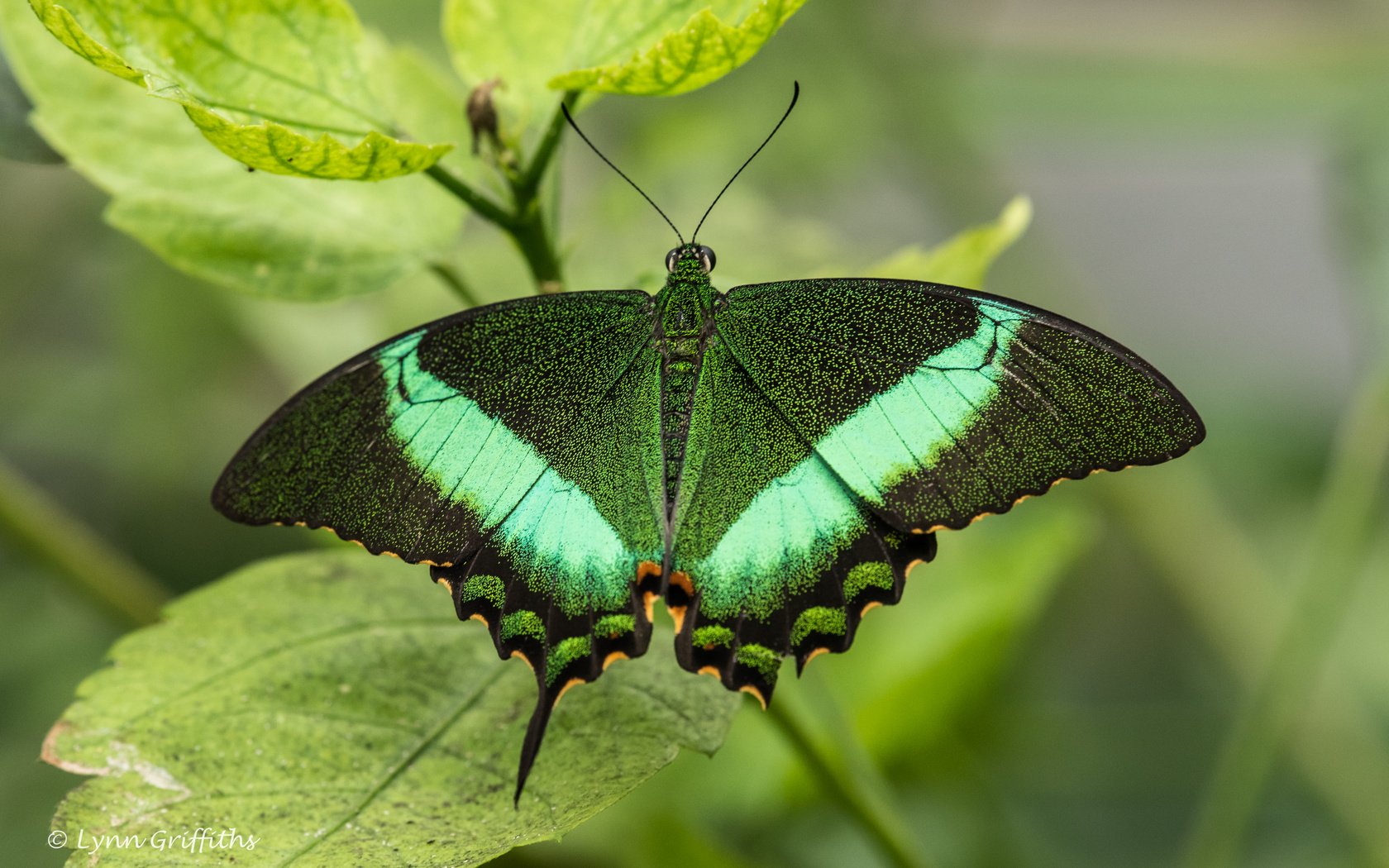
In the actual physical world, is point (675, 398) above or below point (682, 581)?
above

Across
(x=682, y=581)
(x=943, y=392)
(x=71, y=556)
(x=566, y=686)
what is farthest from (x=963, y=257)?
(x=71, y=556)

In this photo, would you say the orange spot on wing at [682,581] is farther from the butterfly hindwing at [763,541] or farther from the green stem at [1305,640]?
the green stem at [1305,640]

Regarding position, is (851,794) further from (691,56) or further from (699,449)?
(691,56)

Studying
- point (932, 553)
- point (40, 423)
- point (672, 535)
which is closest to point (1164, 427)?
point (932, 553)

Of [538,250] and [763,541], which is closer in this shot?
[538,250]

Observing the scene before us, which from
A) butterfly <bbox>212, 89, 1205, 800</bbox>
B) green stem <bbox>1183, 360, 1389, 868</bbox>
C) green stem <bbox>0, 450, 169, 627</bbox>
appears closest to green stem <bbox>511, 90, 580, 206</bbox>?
butterfly <bbox>212, 89, 1205, 800</bbox>

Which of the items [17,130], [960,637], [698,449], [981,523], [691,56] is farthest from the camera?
[981,523]
